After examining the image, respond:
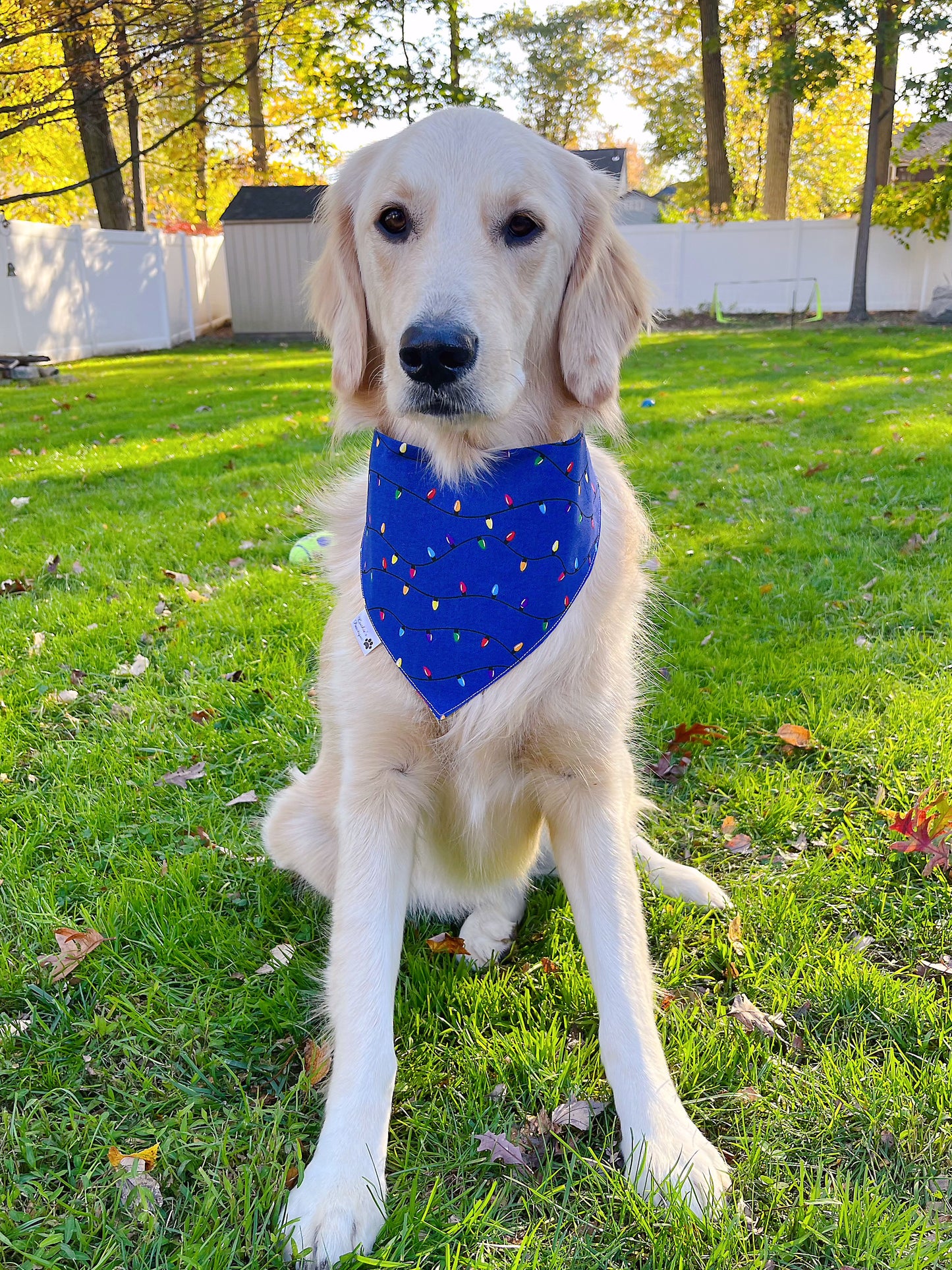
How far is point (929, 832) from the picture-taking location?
2.46 meters

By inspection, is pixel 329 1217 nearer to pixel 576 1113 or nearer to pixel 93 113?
pixel 576 1113

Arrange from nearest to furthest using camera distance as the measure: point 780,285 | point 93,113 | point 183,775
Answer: point 183,775 → point 93,113 → point 780,285

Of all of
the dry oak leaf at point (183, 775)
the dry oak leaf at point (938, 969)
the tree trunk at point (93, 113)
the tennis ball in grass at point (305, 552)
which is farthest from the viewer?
the tree trunk at point (93, 113)

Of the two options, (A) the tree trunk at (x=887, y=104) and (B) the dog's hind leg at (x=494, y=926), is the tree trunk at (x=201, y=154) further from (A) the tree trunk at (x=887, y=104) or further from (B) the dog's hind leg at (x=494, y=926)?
(B) the dog's hind leg at (x=494, y=926)

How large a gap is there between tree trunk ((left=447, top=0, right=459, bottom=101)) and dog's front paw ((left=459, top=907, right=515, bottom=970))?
20.9 meters

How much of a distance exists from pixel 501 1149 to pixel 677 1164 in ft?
1.06

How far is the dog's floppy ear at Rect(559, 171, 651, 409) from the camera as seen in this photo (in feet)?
6.97

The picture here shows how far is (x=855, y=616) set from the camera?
3.95 m

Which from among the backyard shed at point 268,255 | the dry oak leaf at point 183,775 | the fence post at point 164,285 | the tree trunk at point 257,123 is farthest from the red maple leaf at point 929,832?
the tree trunk at point 257,123

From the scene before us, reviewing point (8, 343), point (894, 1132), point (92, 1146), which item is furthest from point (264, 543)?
point (8, 343)

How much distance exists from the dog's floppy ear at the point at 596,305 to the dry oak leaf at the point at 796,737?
1.43 metres

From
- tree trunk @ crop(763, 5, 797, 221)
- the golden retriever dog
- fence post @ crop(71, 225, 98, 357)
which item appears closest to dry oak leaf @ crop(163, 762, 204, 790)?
the golden retriever dog

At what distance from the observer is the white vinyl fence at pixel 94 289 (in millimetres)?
13812

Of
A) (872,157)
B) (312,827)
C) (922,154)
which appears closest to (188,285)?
(872,157)
